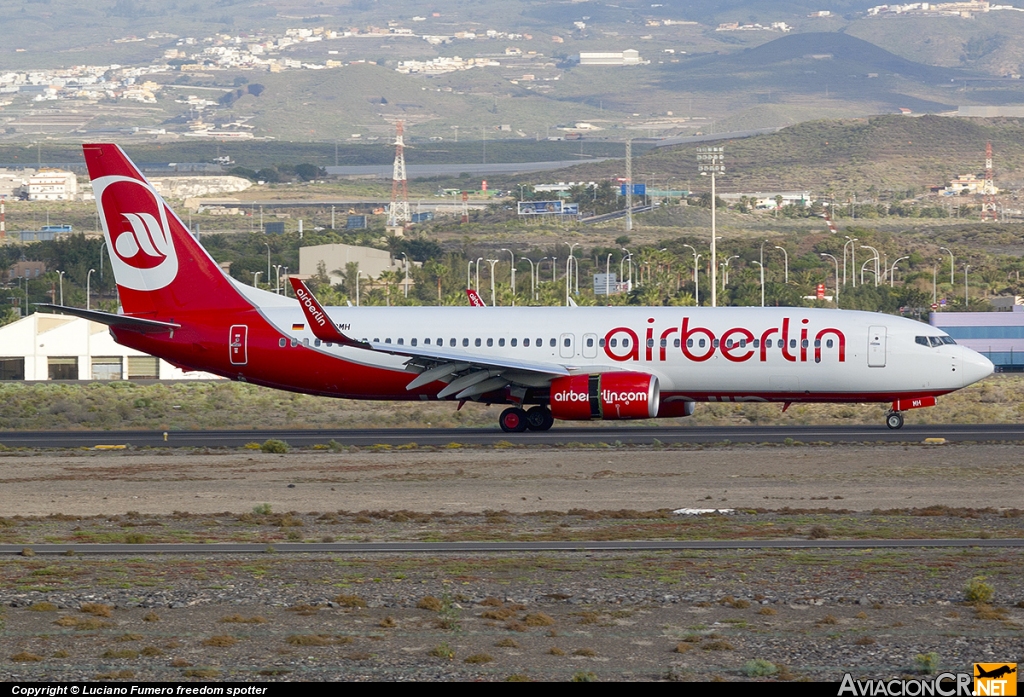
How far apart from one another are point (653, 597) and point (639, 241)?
151573mm

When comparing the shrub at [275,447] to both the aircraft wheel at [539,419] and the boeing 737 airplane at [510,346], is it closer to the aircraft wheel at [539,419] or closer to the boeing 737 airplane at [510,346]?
the boeing 737 airplane at [510,346]

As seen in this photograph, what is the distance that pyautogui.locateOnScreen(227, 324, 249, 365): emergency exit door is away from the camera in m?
41.1

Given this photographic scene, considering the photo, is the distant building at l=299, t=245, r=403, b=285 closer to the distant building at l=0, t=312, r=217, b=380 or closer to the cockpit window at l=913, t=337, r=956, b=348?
the distant building at l=0, t=312, r=217, b=380

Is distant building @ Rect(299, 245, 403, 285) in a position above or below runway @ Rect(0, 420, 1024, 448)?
above

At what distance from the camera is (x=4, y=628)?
53.0 ft

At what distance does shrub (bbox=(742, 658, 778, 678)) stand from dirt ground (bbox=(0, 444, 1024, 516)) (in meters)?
11.5

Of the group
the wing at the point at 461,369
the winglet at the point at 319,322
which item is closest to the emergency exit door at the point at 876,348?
the wing at the point at 461,369

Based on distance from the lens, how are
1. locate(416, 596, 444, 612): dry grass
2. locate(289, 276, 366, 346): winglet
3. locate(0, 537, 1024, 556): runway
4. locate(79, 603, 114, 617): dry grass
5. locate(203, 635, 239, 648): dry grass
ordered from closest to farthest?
1. locate(203, 635, 239, 648): dry grass
2. locate(79, 603, 114, 617): dry grass
3. locate(416, 596, 444, 612): dry grass
4. locate(0, 537, 1024, 556): runway
5. locate(289, 276, 366, 346): winglet

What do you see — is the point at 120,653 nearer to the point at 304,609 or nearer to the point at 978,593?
the point at 304,609

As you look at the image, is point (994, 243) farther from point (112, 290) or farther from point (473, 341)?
point (473, 341)

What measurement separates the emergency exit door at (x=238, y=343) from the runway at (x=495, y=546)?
1908 cm

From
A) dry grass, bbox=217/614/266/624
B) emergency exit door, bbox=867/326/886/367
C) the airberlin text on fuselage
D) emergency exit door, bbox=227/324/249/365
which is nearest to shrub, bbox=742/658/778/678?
dry grass, bbox=217/614/266/624

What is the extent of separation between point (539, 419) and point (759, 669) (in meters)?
26.4

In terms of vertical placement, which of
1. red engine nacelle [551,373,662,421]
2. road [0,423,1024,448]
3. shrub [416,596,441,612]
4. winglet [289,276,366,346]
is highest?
winglet [289,276,366,346]
